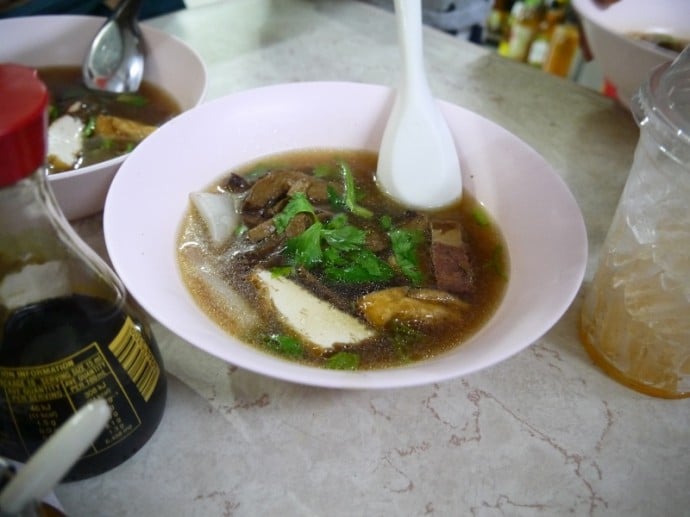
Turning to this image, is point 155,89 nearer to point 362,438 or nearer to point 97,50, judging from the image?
point 97,50

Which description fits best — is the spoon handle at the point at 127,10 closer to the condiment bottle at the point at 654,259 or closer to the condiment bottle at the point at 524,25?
the condiment bottle at the point at 654,259

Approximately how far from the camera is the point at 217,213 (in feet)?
3.44

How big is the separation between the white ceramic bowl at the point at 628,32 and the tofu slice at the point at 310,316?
27.2 inches

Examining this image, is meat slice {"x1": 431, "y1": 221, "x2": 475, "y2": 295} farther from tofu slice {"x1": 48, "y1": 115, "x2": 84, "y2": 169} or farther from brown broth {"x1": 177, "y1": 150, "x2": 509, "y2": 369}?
tofu slice {"x1": 48, "y1": 115, "x2": 84, "y2": 169}

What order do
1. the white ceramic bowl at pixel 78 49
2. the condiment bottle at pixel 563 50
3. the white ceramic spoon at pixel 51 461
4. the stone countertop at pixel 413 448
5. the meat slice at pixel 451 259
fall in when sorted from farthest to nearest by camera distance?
the condiment bottle at pixel 563 50 < the white ceramic bowl at pixel 78 49 < the meat slice at pixel 451 259 < the stone countertop at pixel 413 448 < the white ceramic spoon at pixel 51 461

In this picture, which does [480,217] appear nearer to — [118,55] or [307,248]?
[307,248]

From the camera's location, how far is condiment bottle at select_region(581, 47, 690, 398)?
28.9 inches

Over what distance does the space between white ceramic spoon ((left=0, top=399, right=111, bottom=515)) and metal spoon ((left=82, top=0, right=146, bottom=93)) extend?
1.22 metres

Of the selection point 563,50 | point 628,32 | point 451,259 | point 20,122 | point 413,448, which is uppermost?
point 20,122

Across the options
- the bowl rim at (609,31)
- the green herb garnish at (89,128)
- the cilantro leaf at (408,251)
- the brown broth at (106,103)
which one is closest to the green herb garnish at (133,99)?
the brown broth at (106,103)

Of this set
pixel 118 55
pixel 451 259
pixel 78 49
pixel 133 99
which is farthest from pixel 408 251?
pixel 78 49

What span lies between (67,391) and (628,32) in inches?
62.7

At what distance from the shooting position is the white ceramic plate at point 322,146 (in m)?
0.66

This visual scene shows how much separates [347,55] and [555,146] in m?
0.75
